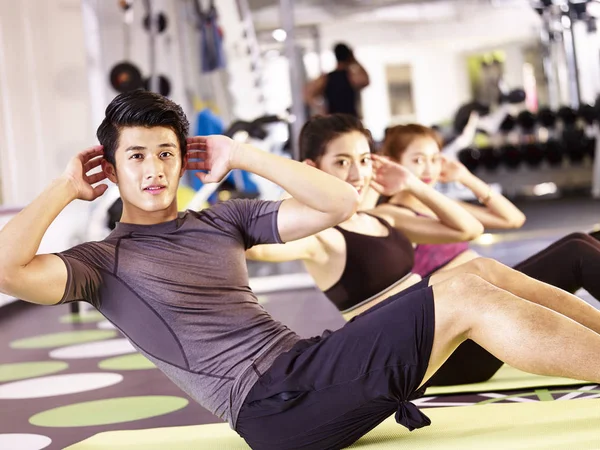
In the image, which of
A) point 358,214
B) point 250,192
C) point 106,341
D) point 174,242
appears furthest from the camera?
point 250,192

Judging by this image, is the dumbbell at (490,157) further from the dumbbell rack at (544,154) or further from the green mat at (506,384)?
the green mat at (506,384)

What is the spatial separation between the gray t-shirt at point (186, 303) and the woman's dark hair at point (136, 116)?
205mm

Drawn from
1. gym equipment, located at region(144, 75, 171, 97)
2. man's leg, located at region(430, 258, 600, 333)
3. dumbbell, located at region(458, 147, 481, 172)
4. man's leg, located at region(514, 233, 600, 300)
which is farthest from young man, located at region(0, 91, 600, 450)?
dumbbell, located at region(458, 147, 481, 172)

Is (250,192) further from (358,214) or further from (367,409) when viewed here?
(367,409)

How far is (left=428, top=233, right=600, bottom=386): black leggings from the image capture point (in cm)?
263

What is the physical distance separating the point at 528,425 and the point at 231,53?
22.3ft

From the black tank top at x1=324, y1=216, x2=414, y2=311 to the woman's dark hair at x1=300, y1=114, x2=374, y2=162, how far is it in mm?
245

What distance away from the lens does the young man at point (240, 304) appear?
1763 millimetres

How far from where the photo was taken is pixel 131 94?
6.41 feet

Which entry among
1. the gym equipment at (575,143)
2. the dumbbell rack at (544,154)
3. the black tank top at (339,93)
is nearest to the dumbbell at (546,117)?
the dumbbell rack at (544,154)

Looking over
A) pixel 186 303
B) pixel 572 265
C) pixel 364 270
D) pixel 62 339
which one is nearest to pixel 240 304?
pixel 186 303

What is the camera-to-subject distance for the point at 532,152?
37.4ft

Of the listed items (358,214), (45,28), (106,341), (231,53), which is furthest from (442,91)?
(358,214)

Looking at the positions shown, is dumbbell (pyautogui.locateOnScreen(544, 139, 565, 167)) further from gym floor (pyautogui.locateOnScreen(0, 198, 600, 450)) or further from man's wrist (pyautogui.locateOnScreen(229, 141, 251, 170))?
man's wrist (pyautogui.locateOnScreen(229, 141, 251, 170))
